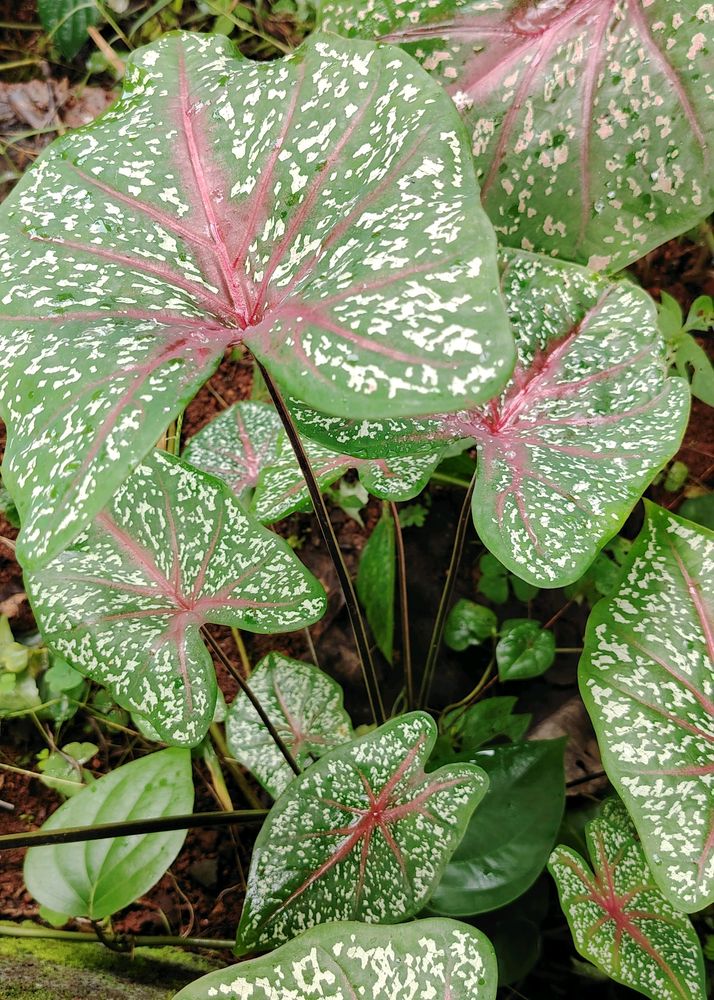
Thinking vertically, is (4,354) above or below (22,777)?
above

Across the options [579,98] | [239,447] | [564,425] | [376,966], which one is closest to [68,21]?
[239,447]

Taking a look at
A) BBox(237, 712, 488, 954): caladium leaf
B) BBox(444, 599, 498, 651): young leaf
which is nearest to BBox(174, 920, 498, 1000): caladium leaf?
BBox(237, 712, 488, 954): caladium leaf

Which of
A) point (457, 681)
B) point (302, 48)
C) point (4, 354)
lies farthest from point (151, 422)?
point (457, 681)

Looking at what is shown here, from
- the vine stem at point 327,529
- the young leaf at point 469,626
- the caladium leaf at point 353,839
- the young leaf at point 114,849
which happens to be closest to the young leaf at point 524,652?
the young leaf at point 469,626

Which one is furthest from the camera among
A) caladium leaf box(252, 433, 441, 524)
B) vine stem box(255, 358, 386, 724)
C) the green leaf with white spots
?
the green leaf with white spots

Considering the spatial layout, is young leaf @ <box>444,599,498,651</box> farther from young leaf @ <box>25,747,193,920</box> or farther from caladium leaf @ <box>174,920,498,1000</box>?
caladium leaf @ <box>174,920,498,1000</box>

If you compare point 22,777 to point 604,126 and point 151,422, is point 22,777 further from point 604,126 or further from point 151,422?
point 604,126

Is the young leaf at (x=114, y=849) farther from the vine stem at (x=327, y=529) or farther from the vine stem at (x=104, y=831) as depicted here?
the vine stem at (x=327, y=529)
